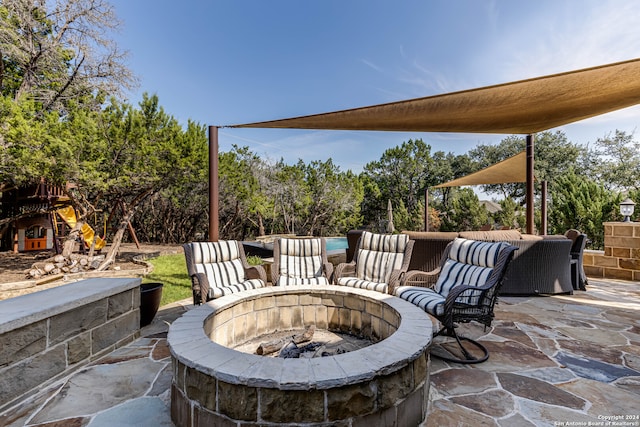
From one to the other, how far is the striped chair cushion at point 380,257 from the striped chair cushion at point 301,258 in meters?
0.61

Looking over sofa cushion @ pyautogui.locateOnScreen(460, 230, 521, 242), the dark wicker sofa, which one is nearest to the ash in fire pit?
the dark wicker sofa

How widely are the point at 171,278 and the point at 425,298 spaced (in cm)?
523

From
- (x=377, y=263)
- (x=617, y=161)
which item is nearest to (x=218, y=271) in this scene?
(x=377, y=263)

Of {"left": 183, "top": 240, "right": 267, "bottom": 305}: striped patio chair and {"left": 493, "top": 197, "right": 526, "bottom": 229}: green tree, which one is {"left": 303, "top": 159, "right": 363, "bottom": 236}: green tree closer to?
{"left": 493, "top": 197, "right": 526, "bottom": 229}: green tree

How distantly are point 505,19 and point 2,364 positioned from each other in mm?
7954

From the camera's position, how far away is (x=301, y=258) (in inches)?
163

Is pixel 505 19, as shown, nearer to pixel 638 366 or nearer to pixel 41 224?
pixel 638 366

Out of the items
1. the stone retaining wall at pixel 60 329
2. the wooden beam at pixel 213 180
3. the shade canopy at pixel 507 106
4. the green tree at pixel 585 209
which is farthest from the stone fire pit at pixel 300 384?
the green tree at pixel 585 209

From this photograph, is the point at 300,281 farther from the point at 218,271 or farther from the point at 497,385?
the point at 497,385

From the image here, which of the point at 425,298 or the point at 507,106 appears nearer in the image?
the point at 425,298

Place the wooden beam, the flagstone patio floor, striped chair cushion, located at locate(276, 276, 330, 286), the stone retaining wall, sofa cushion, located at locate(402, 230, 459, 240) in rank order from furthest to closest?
1. sofa cushion, located at locate(402, 230, 459, 240)
2. the wooden beam
3. striped chair cushion, located at locate(276, 276, 330, 286)
4. the stone retaining wall
5. the flagstone patio floor

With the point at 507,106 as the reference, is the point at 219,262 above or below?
below

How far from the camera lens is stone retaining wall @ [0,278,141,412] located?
1.99 metres

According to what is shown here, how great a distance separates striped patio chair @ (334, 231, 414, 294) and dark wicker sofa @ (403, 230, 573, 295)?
3.97 ft
